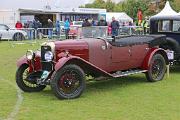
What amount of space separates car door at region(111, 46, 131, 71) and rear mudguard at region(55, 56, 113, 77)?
41 cm

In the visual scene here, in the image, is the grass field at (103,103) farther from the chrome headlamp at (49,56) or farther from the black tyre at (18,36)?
the black tyre at (18,36)

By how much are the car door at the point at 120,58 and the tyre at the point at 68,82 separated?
1.23 m

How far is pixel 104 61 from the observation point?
996 centimetres

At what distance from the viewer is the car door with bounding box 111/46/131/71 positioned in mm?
10211

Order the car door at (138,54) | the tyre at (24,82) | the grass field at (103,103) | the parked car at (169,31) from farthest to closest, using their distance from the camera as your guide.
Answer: the parked car at (169,31) < the car door at (138,54) < the tyre at (24,82) < the grass field at (103,103)

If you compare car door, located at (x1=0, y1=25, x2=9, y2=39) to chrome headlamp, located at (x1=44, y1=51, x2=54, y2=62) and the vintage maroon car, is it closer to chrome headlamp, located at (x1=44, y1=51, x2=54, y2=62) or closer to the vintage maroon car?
the vintage maroon car

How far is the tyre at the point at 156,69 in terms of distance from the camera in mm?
11109

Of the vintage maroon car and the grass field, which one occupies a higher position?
the vintage maroon car

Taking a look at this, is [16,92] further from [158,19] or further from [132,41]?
[158,19]

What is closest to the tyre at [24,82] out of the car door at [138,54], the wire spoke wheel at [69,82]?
the wire spoke wheel at [69,82]

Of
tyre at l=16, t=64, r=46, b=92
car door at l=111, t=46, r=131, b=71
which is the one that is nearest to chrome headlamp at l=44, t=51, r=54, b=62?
tyre at l=16, t=64, r=46, b=92

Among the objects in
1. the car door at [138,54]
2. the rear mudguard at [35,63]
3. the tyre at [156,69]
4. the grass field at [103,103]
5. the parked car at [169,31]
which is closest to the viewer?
the grass field at [103,103]

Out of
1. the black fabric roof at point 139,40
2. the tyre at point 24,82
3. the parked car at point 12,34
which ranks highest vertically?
the black fabric roof at point 139,40

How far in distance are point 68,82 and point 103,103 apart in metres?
0.88
